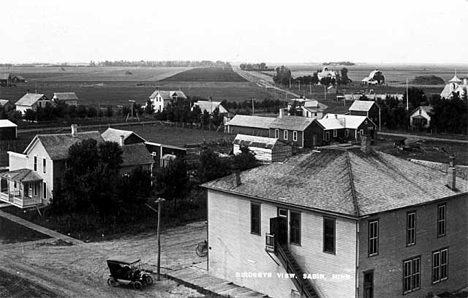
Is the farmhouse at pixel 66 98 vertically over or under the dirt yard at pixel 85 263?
over

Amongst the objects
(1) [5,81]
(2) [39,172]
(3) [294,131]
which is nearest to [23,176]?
(2) [39,172]

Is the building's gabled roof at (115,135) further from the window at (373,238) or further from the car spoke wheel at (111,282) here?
Answer: the window at (373,238)

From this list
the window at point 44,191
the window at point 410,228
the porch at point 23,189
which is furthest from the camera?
the window at point 44,191

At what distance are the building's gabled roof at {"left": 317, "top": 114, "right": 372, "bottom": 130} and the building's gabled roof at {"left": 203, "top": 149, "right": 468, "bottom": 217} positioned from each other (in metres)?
48.9

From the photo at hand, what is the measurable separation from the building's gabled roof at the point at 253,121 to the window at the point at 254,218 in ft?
166

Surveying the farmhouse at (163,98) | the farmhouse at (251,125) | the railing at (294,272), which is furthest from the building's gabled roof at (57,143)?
the farmhouse at (163,98)

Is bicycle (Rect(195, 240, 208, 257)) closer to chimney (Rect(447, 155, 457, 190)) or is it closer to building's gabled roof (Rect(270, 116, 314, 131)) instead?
chimney (Rect(447, 155, 457, 190))

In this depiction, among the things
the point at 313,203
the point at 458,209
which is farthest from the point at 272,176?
the point at 458,209

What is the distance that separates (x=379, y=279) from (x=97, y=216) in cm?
2052

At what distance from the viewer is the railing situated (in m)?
24.0

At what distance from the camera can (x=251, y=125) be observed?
266 ft

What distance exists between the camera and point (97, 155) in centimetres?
4081

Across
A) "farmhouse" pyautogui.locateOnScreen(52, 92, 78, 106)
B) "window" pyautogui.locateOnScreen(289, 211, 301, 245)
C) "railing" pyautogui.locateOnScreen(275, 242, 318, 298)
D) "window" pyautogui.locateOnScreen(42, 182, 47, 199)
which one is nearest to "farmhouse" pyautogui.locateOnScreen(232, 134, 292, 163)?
"window" pyautogui.locateOnScreen(42, 182, 47, 199)

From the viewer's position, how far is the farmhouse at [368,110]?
87.6 metres
